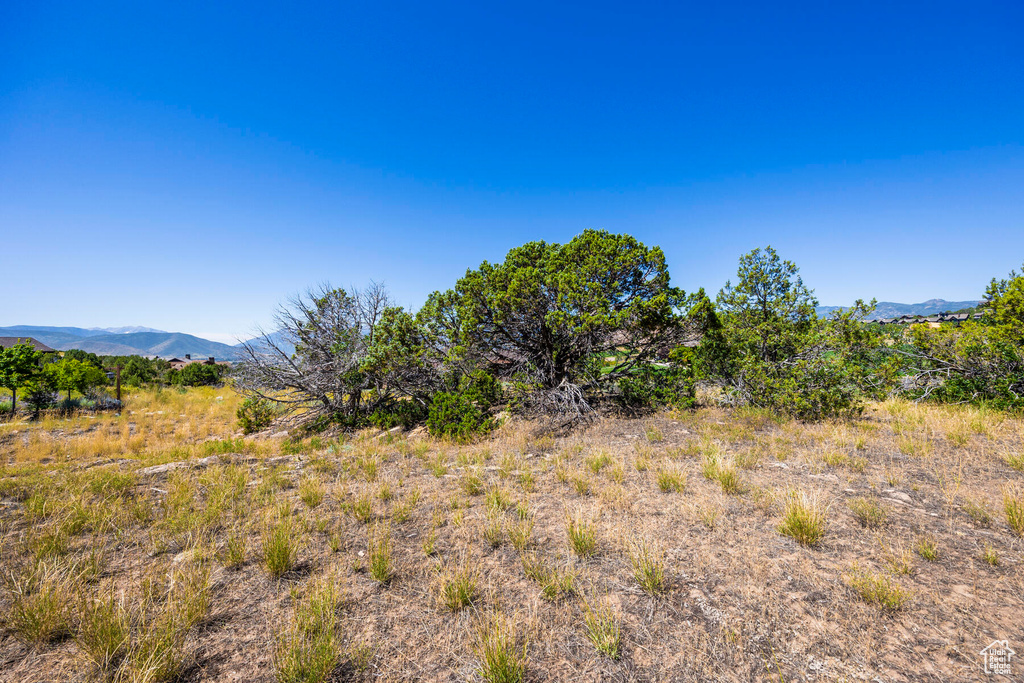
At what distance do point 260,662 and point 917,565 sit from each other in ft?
17.7

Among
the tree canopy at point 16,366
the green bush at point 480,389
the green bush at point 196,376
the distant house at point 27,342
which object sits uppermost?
the distant house at point 27,342

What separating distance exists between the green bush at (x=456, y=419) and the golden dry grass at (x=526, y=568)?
85.4 inches

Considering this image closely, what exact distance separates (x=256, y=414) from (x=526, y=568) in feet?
38.6

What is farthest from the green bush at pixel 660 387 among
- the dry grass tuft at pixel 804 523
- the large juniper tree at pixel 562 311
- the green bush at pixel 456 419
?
the dry grass tuft at pixel 804 523

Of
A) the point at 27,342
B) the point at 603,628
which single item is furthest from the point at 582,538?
the point at 27,342

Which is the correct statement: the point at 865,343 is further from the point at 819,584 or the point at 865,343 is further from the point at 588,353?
the point at 819,584

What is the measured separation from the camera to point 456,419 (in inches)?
349

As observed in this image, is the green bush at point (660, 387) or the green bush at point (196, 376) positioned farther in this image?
the green bush at point (196, 376)

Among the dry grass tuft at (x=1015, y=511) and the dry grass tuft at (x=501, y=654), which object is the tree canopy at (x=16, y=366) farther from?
the dry grass tuft at (x=1015, y=511)

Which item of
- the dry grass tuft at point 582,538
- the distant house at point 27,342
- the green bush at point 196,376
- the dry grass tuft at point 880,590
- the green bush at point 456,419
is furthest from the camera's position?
the green bush at point 196,376

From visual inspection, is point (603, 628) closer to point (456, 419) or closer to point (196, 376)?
point (456, 419)

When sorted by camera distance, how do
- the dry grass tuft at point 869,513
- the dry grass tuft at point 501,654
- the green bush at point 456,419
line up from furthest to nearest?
the green bush at point 456,419, the dry grass tuft at point 869,513, the dry grass tuft at point 501,654

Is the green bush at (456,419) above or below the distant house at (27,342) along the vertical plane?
below

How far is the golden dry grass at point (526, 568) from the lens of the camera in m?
2.25
